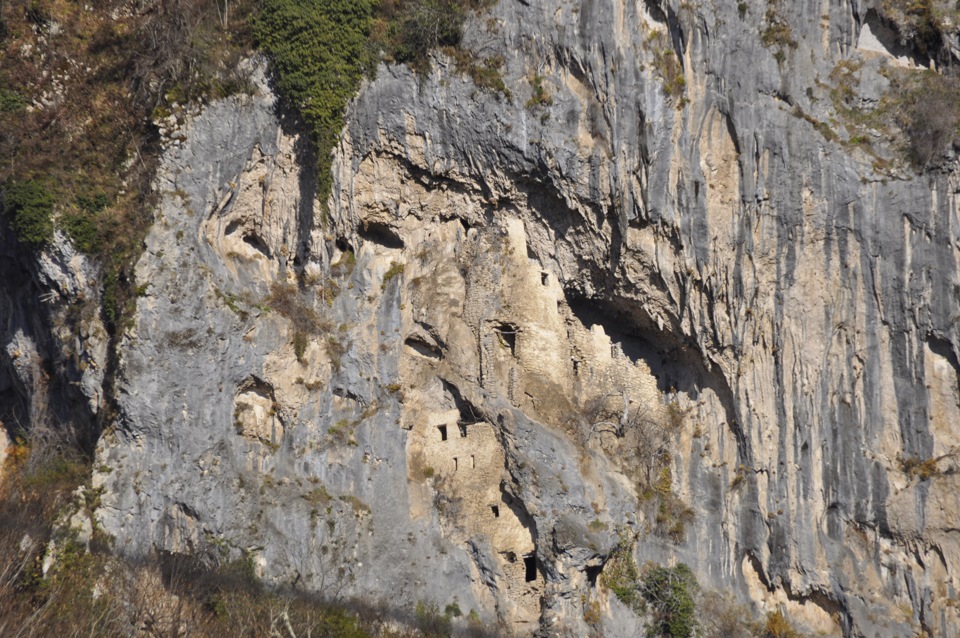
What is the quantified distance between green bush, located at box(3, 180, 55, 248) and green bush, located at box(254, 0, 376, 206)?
526 centimetres

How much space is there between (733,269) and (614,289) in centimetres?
246

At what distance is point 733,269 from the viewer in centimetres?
1592

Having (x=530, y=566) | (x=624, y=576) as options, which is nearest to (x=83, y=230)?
(x=530, y=566)

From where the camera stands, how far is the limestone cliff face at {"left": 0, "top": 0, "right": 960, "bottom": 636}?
48.4ft

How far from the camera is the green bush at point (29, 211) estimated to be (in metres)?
15.5

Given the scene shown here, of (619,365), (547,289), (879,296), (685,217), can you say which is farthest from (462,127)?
Result: (879,296)

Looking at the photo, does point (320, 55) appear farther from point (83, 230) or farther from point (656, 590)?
point (656, 590)

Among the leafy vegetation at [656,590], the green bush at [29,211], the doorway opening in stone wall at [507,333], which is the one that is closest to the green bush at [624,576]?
the leafy vegetation at [656,590]

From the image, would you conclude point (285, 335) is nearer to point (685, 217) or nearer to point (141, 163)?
point (141, 163)

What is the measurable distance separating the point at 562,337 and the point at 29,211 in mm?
11143

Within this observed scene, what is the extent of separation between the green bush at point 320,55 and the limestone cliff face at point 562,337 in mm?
432

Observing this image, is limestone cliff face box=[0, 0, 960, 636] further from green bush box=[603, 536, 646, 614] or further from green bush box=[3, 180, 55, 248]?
green bush box=[3, 180, 55, 248]

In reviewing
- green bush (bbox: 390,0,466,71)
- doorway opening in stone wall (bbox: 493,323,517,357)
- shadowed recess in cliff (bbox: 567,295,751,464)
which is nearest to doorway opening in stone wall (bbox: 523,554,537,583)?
doorway opening in stone wall (bbox: 493,323,517,357)

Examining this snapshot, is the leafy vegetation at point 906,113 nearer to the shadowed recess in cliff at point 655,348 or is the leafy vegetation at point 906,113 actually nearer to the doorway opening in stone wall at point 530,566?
the shadowed recess in cliff at point 655,348
